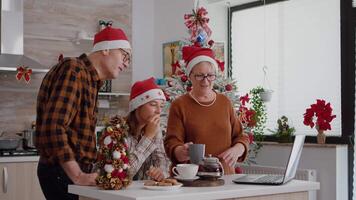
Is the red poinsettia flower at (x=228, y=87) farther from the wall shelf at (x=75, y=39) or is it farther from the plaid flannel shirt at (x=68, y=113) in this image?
the plaid flannel shirt at (x=68, y=113)

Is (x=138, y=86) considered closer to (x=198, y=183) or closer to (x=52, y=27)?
(x=198, y=183)

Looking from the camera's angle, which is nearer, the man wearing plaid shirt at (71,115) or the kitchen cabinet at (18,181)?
the man wearing plaid shirt at (71,115)

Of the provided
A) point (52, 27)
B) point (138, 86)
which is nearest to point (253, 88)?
point (52, 27)

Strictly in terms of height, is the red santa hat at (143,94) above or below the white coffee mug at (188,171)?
above

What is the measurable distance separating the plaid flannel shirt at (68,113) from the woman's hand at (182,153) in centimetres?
50

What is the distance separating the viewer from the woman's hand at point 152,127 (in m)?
2.99

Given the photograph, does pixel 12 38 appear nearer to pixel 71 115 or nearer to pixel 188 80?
pixel 188 80

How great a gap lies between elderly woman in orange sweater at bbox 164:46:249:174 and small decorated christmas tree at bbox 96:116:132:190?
0.69 m

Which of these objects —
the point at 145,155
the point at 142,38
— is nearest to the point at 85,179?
the point at 145,155

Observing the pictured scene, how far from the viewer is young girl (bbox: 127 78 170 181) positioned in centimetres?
294

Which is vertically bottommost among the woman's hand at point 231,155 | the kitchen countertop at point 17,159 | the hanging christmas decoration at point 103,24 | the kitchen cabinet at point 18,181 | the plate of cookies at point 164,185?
the kitchen cabinet at point 18,181

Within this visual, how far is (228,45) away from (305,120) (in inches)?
62.1

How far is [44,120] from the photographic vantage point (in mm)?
2449

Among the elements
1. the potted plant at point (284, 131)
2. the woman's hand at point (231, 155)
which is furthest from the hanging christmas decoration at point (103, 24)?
the woman's hand at point (231, 155)
